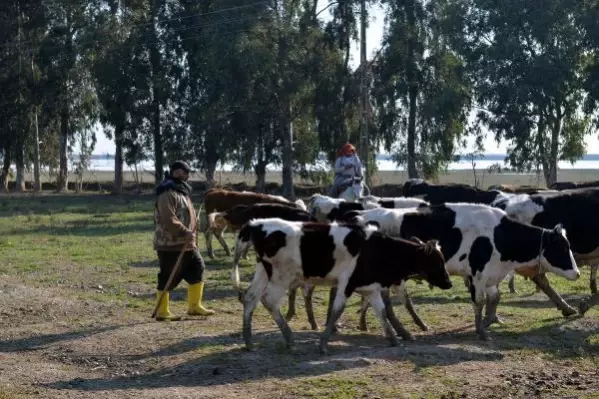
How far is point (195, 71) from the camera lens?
53125mm

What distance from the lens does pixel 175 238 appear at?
47.6ft

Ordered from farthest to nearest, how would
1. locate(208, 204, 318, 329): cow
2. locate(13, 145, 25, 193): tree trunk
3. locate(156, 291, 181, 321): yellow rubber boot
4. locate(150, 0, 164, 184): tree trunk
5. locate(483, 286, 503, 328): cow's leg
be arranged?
1. locate(13, 145, 25, 193): tree trunk
2. locate(150, 0, 164, 184): tree trunk
3. locate(156, 291, 181, 321): yellow rubber boot
4. locate(208, 204, 318, 329): cow
5. locate(483, 286, 503, 328): cow's leg

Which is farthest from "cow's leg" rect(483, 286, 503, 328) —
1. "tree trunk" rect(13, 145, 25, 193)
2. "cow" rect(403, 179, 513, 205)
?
"tree trunk" rect(13, 145, 25, 193)

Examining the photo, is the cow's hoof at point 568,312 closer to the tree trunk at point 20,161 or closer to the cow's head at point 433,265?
the cow's head at point 433,265

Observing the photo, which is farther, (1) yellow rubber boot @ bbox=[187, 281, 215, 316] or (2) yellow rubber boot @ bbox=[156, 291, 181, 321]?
(1) yellow rubber boot @ bbox=[187, 281, 215, 316]

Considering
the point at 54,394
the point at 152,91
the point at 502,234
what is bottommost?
the point at 54,394

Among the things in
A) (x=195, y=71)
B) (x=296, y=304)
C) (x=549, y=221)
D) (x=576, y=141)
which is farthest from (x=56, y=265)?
(x=576, y=141)

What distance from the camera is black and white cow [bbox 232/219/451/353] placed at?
1234cm

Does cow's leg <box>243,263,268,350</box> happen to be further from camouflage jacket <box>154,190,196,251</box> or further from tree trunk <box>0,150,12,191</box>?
tree trunk <box>0,150,12,191</box>

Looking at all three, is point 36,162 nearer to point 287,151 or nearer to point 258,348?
point 287,151

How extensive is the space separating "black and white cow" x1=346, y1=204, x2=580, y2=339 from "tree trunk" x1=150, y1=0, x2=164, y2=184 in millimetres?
40204

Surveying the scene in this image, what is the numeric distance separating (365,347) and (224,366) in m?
2.02

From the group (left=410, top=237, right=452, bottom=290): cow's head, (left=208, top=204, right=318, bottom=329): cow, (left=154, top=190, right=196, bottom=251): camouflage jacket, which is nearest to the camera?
(left=410, top=237, right=452, bottom=290): cow's head

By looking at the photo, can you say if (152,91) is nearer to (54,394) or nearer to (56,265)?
(56,265)
